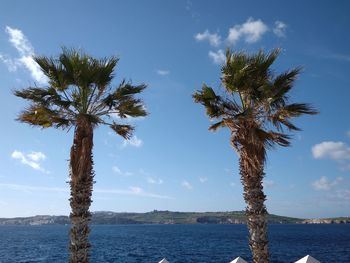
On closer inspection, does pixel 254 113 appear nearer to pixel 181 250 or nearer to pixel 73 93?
pixel 73 93

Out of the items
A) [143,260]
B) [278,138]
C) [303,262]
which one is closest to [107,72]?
[278,138]

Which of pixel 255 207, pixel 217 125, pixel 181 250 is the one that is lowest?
pixel 181 250

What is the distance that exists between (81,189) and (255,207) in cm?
623

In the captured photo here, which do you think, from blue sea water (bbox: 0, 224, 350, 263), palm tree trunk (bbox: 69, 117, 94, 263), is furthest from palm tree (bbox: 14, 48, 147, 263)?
blue sea water (bbox: 0, 224, 350, 263)

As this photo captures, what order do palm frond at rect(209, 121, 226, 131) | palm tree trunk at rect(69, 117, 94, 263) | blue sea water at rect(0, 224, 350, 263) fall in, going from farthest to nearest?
blue sea water at rect(0, 224, 350, 263), palm frond at rect(209, 121, 226, 131), palm tree trunk at rect(69, 117, 94, 263)

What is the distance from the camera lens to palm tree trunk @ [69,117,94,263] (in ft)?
42.7

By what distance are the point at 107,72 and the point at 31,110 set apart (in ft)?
10.2

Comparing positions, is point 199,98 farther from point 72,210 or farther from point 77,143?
point 72,210

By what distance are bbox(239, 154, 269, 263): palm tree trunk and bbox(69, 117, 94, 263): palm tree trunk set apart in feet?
18.6

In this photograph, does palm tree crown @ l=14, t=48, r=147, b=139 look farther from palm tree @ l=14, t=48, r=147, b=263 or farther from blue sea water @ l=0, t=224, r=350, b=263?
blue sea water @ l=0, t=224, r=350, b=263

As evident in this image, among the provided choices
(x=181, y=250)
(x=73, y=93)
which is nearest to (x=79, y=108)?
(x=73, y=93)

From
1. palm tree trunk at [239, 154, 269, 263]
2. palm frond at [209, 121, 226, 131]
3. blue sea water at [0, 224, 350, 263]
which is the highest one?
palm frond at [209, 121, 226, 131]

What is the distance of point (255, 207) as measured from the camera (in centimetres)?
1358

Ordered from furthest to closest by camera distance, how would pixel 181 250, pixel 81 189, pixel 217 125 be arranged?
1. pixel 181 250
2. pixel 217 125
3. pixel 81 189
